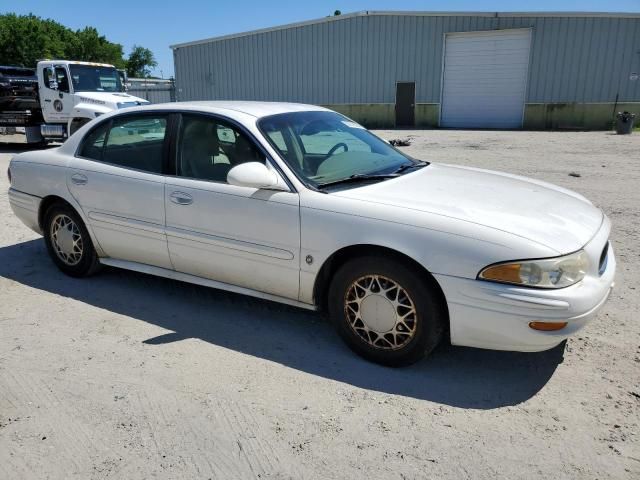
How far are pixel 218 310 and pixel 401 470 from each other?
2.12 meters

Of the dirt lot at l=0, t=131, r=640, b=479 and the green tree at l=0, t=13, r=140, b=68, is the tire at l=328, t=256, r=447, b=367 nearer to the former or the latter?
the dirt lot at l=0, t=131, r=640, b=479

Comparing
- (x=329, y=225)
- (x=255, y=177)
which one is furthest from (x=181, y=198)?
(x=329, y=225)

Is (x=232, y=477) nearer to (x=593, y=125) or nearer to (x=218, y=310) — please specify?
(x=218, y=310)

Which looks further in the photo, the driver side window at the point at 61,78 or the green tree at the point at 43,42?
the green tree at the point at 43,42

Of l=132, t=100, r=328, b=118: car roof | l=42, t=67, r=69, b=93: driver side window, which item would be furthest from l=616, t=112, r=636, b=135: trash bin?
l=132, t=100, r=328, b=118: car roof

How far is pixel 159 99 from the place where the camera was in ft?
111

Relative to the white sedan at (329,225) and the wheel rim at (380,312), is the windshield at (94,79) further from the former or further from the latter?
the wheel rim at (380,312)

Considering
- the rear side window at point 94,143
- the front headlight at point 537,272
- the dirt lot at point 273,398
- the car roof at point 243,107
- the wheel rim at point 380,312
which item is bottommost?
the dirt lot at point 273,398

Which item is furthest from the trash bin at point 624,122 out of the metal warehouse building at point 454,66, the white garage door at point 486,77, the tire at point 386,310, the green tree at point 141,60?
the green tree at point 141,60

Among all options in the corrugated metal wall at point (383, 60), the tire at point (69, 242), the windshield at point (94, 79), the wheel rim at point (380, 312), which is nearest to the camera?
the wheel rim at point (380, 312)

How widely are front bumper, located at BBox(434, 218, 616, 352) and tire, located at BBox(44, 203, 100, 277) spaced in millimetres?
3158

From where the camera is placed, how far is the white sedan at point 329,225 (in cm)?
284

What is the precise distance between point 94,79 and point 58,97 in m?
1.12

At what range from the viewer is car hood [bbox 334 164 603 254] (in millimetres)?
2926
